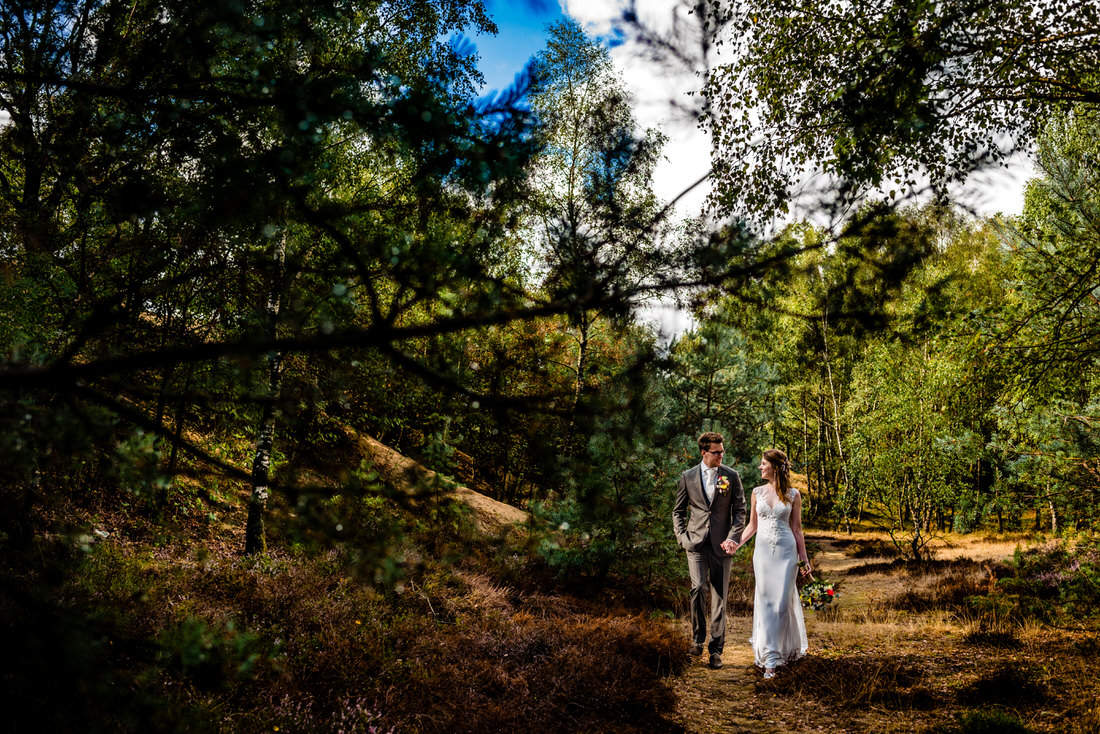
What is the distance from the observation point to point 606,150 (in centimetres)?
287

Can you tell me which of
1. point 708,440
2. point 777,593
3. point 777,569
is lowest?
point 777,593

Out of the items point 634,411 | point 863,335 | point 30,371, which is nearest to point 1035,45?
point 863,335

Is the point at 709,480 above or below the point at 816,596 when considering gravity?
above

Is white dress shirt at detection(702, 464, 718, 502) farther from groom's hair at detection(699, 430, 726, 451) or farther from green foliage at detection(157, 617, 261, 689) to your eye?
green foliage at detection(157, 617, 261, 689)

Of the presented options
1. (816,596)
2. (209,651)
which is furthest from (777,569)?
(209,651)

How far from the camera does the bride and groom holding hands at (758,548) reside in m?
5.55

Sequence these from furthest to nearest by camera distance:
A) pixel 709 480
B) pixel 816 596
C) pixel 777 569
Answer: pixel 816 596 < pixel 709 480 < pixel 777 569

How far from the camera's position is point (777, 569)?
567 centimetres

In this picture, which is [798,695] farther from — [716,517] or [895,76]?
[895,76]

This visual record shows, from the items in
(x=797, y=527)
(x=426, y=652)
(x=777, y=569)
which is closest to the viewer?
(x=426, y=652)

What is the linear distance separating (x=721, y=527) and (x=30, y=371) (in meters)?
5.74

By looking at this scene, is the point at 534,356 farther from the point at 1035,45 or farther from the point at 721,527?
the point at 1035,45

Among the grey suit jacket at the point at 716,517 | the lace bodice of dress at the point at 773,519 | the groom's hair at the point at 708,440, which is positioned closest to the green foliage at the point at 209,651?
the grey suit jacket at the point at 716,517

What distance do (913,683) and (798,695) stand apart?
3.53 ft
